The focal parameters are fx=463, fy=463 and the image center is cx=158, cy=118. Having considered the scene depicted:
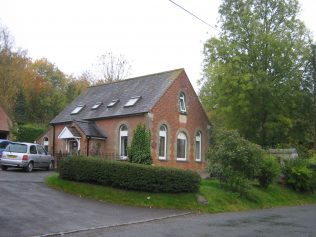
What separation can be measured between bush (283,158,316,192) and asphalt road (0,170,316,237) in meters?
11.7

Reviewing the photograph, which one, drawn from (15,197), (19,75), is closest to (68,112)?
(15,197)

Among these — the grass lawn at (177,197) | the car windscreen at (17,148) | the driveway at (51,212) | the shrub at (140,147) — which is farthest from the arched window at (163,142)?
the driveway at (51,212)

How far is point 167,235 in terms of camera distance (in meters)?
12.4

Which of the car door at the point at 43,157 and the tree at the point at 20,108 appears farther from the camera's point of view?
the tree at the point at 20,108

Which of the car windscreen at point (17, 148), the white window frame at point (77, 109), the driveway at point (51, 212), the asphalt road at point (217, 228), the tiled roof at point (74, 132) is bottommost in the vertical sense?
the asphalt road at point (217, 228)

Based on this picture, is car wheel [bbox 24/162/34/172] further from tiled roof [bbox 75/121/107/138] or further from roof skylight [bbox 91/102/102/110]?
roof skylight [bbox 91/102/102/110]

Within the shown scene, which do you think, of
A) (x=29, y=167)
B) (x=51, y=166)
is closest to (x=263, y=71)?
(x=51, y=166)

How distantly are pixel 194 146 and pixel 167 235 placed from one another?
22974 millimetres

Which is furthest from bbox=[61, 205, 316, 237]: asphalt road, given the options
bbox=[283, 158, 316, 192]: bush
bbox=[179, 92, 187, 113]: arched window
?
bbox=[179, 92, 187, 113]: arched window

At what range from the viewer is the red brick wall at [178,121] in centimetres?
3172

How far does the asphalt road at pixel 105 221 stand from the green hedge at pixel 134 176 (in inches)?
59.1

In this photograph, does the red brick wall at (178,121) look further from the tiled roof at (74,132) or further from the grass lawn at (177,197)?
the grass lawn at (177,197)

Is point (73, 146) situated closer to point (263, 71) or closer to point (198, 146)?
point (198, 146)

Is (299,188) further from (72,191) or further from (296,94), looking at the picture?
(72,191)
